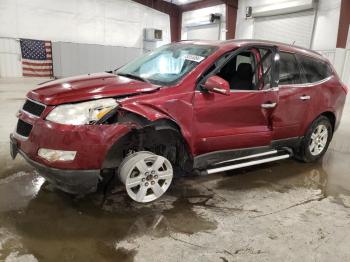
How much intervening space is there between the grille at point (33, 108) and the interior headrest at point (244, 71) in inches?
84.1

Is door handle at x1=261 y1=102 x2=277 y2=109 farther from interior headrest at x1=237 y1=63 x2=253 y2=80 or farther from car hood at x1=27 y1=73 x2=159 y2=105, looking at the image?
car hood at x1=27 y1=73 x2=159 y2=105

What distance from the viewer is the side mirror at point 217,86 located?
2.89 m

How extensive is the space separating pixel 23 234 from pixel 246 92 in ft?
8.07

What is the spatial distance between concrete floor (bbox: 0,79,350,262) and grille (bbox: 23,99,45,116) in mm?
861

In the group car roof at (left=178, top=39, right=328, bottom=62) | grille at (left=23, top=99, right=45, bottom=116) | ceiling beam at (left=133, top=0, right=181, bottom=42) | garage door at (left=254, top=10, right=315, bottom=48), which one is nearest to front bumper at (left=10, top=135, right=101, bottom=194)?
grille at (left=23, top=99, right=45, bottom=116)

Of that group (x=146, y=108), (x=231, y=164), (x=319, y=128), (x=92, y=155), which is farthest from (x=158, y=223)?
(x=319, y=128)

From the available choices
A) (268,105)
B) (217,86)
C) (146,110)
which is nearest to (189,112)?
(217,86)

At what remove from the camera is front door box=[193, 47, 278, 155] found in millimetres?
3115

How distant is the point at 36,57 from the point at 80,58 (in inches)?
76.5

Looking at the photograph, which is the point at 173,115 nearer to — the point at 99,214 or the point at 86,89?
the point at 86,89

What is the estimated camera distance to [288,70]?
385 centimetres

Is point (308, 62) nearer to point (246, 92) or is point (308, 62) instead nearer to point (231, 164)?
point (246, 92)

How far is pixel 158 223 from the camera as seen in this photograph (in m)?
2.70

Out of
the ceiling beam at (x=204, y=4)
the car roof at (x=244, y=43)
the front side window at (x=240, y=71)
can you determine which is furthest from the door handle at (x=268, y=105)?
the ceiling beam at (x=204, y=4)
